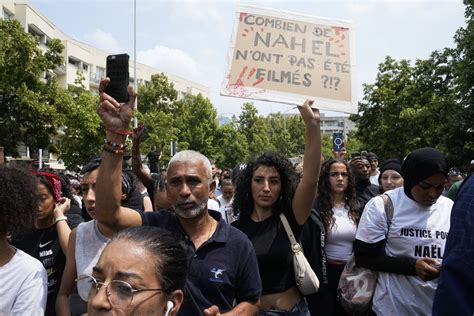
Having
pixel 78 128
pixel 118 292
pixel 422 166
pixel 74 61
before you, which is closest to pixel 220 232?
pixel 118 292

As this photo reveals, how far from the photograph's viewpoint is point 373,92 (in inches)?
1287

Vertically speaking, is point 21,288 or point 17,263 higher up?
point 17,263

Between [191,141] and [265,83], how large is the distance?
39476mm

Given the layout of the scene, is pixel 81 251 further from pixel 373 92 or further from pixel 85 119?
pixel 373 92

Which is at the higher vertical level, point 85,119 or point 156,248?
point 85,119

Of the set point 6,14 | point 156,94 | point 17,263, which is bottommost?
point 17,263

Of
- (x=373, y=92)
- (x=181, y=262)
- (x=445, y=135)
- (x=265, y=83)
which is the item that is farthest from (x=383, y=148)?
(x=181, y=262)

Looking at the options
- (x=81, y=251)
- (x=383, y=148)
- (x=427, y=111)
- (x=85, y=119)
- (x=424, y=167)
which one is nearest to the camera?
(x=81, y=251)

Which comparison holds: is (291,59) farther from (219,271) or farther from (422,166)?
(219,271)

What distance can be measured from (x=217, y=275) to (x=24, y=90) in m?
17.8

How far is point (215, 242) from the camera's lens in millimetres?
2666

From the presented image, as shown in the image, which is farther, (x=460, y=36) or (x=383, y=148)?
(x=383, y=148)

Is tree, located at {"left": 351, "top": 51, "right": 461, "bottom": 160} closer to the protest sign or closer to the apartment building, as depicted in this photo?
the apartment building

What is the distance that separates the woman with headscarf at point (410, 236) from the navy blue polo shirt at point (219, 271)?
1.04 meters
